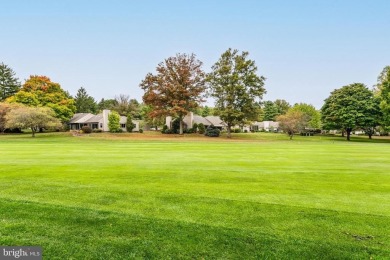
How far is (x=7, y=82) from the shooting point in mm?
78062

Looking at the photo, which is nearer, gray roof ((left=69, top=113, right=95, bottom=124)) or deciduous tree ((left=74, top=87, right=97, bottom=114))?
gray roof ((left=69, top=113, right=95, bottom=124))

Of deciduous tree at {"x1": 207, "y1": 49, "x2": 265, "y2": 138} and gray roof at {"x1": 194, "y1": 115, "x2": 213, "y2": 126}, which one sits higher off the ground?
deciduous tree at {"x1": 207, "y1": 49, "x2": 265, "y2": 138}

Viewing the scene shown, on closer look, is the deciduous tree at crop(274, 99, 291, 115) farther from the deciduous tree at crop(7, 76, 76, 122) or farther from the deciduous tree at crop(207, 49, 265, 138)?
the deciduous tree at crop(7, 76, 76, 122)

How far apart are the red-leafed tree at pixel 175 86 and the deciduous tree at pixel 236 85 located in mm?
3492

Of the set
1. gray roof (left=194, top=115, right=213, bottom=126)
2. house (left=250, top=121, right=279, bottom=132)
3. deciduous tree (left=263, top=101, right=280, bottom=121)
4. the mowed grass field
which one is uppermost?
deciduous tree (left=263, top=101, right=280, bottom=121)

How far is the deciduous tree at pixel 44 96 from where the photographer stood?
2441 inches

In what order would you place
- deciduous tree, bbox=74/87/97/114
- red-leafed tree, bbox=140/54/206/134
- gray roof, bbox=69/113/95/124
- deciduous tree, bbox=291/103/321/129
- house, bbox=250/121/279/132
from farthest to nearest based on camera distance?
house, bbox=250/121/279/132, deciduous tree, bbox=74/87/97/114, deciduous tree, bbox=291/103/321/129, gray roof, bbox=69/113/95/124, red-leafed tree, bbox=140/54/206/134

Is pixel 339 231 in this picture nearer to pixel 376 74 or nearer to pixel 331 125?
pixel 331 125

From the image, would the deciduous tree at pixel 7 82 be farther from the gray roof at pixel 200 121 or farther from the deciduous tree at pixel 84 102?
the gray roof at pixel 200 121

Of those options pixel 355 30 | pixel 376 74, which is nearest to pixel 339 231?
pixel 355 30

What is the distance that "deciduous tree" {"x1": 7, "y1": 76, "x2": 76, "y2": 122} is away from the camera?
203 feet

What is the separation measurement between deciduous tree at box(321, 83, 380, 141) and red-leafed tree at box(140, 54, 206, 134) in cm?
2957

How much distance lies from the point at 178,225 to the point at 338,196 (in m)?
4.69

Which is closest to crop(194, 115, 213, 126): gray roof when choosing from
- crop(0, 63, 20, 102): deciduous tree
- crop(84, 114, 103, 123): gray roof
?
crop(84, 114, 103, 123): gray roof
